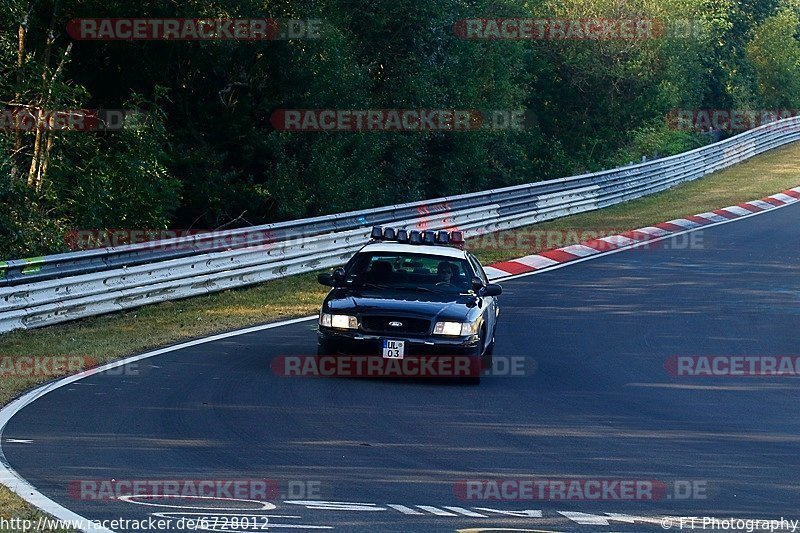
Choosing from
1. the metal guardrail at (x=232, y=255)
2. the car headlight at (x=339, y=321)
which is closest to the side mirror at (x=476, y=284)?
the car headlight at (x=339, y=321)

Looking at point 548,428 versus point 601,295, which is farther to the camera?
point 601,295

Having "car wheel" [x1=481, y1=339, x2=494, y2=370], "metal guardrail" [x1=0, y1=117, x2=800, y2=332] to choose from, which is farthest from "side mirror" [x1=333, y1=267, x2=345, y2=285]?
"metal guardrail" [x1=0, y1=117, x2=800, y2=332]

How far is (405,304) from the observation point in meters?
13.9

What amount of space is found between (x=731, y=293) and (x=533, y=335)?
606cm

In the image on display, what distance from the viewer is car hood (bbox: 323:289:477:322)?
13.8 meters

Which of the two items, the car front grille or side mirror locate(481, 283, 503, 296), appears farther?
side mirror locate(481, 283, 503, 296)

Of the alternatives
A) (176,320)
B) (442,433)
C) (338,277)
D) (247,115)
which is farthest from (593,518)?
(247,115)

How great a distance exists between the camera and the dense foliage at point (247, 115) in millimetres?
24688

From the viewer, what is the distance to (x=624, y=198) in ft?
119

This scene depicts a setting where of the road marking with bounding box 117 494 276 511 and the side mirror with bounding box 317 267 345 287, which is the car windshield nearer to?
the side mirror with bounding box 317 267 345 287

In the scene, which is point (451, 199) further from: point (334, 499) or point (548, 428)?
point (334, 499)

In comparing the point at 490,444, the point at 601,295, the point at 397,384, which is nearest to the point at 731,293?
the point at 601,295

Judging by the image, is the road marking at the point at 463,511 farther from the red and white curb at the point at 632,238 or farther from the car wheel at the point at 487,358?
the red and white curb at the point at 632,238

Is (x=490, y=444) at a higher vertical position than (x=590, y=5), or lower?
lower
